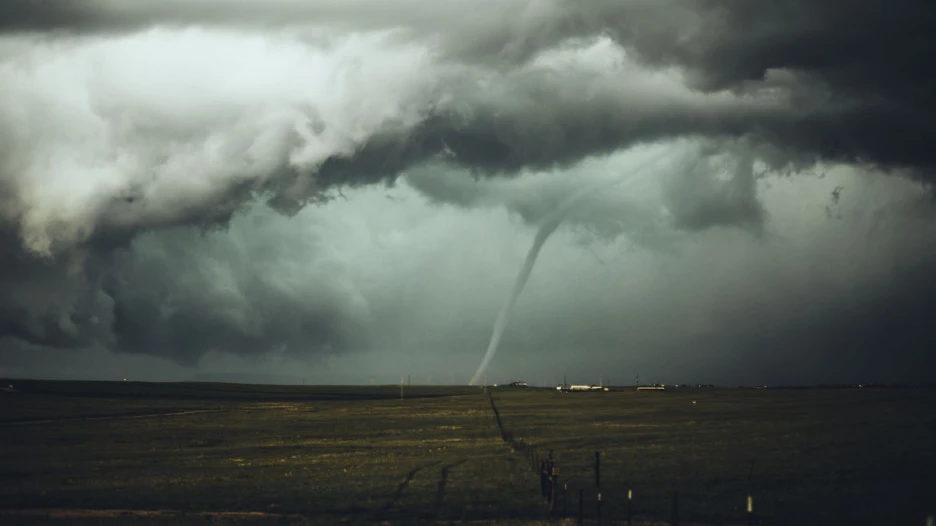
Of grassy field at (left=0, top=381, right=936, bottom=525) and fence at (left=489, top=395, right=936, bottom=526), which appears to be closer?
fence at (left=489, top=395, right=936, bottom=526)

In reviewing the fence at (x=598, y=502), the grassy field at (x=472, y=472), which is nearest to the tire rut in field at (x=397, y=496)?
the grassy field at (x=472, y=472)

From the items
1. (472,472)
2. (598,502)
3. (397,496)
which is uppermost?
(598,502)

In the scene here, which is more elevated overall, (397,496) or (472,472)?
(472,472)

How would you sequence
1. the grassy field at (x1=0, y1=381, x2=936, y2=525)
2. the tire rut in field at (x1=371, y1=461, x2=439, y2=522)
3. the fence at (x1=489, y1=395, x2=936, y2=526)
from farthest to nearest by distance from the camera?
the grassy field at (x1=0, y1=381, x2=936, y2=525) < the tire rut in field at (x1=371, y1=461, x2=439, y2=522) < the fence at (x1=489, y1=395, x2=936, y2=526)

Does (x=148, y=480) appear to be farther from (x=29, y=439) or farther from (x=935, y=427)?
(x=935, y=427)

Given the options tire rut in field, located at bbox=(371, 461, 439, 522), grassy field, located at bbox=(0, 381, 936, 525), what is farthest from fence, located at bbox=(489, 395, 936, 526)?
tire rut in field, located at bbox=(371, 461, 439, 522)

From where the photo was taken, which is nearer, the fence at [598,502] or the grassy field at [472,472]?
the fence at [598,502]

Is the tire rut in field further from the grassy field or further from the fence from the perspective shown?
the fence

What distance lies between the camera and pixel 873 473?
52062mm

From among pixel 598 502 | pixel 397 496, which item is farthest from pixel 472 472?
pixel 598 502

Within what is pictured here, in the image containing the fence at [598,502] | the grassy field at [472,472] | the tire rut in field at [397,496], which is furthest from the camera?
the grassy field at [472,472]

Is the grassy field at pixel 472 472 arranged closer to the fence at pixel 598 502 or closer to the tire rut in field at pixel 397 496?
the tire rut in field at pixel 397 496

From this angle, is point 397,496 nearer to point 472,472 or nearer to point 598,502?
point 472,472

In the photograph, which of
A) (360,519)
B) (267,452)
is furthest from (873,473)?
(267,452)
